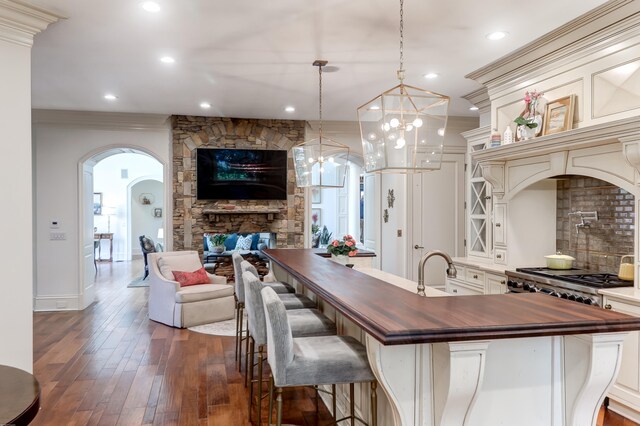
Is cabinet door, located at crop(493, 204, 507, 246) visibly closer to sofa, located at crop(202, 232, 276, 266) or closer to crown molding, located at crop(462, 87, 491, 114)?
crown molding, located at crop(462, 87, 491, 114)

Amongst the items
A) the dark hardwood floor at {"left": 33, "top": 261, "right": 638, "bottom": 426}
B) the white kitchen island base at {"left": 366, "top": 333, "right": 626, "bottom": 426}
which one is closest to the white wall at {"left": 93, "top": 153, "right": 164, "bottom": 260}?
the dark hardwood floor at {"left": 33, "top": 261, "right": 638, "bottom": 426}

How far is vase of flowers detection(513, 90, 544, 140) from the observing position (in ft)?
12.9

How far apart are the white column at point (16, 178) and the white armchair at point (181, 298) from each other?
2.31 meters

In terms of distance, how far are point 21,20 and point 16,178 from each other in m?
1.07

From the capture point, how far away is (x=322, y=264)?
12.0ft

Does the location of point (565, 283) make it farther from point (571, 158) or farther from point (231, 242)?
point (231, 242)

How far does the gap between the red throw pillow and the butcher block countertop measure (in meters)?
3.86

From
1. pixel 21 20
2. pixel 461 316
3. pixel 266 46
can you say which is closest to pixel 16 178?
pixel 21 20

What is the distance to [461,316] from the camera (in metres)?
1.89

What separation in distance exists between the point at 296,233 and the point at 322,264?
3.77 m

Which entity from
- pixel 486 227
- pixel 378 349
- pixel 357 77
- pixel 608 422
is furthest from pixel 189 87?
pixel 608 422

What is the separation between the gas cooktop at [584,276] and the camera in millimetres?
3276

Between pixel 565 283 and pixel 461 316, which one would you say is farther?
pixel 565 283

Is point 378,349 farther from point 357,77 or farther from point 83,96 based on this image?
point 83,96
